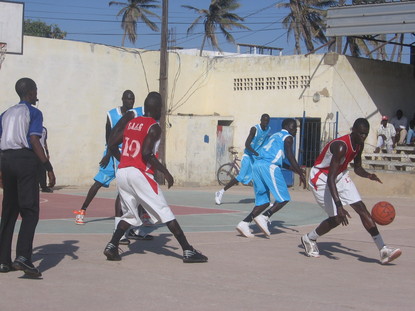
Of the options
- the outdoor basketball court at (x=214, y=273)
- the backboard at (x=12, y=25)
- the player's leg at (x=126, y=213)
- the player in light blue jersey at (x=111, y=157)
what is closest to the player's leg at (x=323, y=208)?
the outdoor basketball court at (x=214, y=273)

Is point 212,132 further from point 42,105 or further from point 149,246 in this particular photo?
point 149,246

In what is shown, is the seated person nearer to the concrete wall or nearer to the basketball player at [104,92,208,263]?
the concrete wall

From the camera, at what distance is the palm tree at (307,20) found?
148 feet

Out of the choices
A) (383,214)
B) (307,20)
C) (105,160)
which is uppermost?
(307,20)

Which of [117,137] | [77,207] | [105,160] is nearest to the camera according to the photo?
[117,137]

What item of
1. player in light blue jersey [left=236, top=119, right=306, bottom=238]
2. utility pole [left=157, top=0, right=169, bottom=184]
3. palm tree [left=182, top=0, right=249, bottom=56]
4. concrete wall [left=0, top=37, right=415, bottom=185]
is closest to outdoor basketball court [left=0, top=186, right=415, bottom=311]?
player in light blue jersey [left=236, top=119, right=306, bottom=238]

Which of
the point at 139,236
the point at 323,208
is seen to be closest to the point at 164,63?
the point at 139,236

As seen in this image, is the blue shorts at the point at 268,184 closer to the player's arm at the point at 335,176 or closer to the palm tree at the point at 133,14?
the player's arm at the point at 335,176

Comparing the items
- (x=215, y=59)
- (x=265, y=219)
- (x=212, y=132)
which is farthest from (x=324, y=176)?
(x=215, y=59)

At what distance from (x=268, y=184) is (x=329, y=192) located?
2.13 meters

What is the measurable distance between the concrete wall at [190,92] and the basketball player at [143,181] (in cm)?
1240

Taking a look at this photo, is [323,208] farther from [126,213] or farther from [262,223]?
[126,213]

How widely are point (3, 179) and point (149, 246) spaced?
2.81m

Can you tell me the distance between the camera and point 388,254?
834 cm
